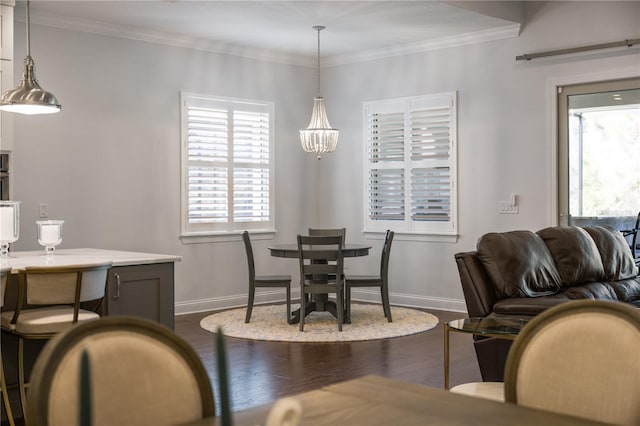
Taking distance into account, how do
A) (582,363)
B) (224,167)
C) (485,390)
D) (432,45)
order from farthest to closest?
(224,167) < (432,45) < (485,390) < (582,363)

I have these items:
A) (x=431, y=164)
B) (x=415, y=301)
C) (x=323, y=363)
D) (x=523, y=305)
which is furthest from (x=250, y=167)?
(x=523, y=305)

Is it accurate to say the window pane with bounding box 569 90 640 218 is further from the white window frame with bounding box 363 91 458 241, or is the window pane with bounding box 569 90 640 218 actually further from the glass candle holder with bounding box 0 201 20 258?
the glass candle holder with bounding box 0 201 20 258

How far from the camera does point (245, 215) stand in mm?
8555

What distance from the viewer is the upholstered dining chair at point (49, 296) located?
3762mm

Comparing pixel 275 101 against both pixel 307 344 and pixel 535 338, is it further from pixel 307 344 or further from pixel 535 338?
pixel 535 338

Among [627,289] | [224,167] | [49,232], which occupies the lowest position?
[627,289]

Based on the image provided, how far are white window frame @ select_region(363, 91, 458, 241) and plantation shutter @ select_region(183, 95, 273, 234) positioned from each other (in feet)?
3.74

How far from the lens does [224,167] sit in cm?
832

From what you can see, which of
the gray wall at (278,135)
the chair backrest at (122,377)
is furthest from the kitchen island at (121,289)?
the chair backrest at (122,377)

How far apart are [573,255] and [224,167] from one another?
423cm

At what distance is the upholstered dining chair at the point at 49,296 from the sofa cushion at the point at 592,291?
299 cm

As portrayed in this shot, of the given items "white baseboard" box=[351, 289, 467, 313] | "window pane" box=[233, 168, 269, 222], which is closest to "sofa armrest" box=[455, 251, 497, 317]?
"white baseboard" box=[351, 289, 467, 313]

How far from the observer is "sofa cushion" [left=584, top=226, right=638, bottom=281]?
5652mm

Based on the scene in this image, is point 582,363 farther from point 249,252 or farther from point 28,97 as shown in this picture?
point 249,252
